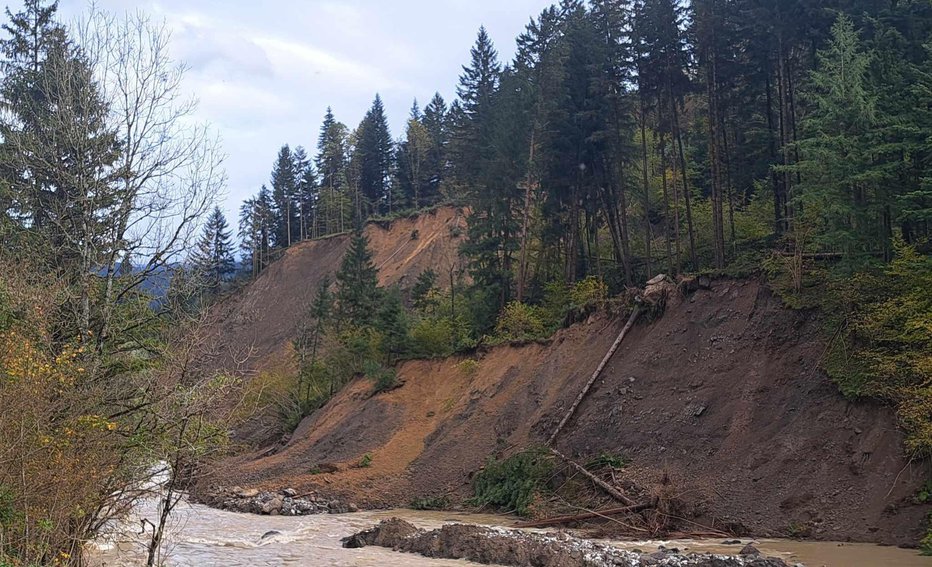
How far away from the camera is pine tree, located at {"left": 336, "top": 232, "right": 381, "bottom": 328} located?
48.5m

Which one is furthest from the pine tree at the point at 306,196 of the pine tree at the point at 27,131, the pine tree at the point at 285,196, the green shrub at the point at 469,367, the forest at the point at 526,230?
the pine tree at the point at 27,131

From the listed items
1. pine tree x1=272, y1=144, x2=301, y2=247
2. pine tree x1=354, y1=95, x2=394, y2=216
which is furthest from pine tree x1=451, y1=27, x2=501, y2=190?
pine tree x1=272, y1=144, x2=301, y2=247

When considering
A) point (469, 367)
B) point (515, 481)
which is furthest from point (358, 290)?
point (515, 481)

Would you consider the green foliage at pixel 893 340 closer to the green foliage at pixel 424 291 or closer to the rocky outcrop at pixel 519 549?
the rocky outcrop at pixel 519 549

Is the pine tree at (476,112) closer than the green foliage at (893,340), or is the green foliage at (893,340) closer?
the green foliage at (893,340)

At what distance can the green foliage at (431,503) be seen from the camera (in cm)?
2716

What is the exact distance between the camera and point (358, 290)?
163 ft

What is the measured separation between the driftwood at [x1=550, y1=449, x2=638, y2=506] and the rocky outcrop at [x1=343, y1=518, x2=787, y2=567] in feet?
9.87

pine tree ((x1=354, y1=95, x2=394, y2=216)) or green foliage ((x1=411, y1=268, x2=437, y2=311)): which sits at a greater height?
pine tree ((x1=354, y1=95, x2=394, y2=216))

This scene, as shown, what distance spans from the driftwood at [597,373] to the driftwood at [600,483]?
5.07 feet

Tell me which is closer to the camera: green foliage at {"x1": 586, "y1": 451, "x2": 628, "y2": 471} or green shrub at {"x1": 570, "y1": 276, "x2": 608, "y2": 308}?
Result: green foliage at {"x1": 586, "y1": 451, "x2": 628, "y2": 471}

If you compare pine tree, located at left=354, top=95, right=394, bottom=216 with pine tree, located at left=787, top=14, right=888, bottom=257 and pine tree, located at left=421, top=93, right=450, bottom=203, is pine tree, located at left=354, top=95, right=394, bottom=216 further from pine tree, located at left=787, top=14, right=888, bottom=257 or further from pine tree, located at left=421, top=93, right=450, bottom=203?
pine tree, located at left=787, top=14, right=888, bottom=257

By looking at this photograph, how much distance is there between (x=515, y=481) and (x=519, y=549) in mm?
9358

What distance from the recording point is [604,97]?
35.8 metres
